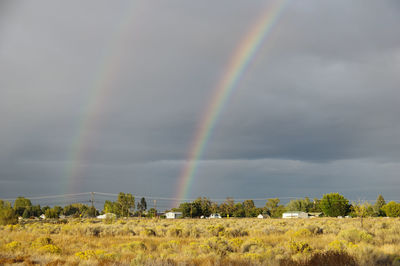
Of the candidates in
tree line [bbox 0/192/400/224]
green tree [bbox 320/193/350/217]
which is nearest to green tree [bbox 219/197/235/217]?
tree line [bbox 0/192/400/224]

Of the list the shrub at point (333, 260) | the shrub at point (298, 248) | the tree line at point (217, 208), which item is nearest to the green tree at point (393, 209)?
the tree line at point (217, 208)

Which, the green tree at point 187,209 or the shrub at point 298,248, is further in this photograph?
the green tree at point 187,209

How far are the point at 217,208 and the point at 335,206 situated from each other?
63764 mm

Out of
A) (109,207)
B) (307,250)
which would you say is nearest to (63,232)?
(307,250)

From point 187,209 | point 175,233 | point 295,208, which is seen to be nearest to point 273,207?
point 295,208

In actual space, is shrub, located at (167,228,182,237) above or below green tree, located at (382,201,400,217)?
above

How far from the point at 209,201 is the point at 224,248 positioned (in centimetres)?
13818

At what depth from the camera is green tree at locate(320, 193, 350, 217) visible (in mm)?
97938

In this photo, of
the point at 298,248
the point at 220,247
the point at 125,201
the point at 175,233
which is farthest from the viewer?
the point at 125,201

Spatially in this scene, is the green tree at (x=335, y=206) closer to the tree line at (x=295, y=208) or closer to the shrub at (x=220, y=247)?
the tree line at (x=295, y=208)

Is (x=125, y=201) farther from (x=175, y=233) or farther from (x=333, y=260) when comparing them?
(x=333, y=260)

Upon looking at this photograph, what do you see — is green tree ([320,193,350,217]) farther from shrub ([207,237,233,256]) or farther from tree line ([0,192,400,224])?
shrub ([207,237,233,256])

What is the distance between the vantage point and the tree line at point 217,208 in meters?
98.4

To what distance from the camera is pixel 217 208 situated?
504 ft
